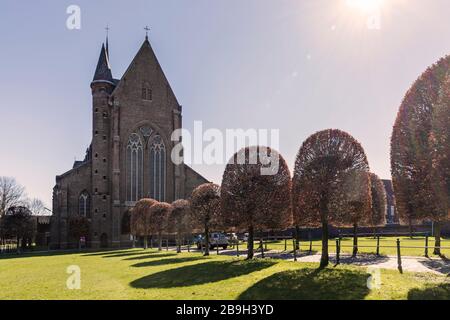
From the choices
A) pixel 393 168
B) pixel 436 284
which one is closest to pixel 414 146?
pixel 393 168

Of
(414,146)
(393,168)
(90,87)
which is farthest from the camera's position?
(90,87)

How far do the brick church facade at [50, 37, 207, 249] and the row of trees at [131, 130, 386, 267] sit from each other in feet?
112

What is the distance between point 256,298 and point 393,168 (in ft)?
32.4

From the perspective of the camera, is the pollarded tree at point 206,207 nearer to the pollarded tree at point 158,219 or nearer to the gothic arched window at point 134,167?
the pollarded tree at point 158,219

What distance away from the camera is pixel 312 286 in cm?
1383

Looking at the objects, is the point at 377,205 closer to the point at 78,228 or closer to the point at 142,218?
the point at 142,218

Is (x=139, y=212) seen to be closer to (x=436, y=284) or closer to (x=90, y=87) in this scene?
(x=90, y=87)

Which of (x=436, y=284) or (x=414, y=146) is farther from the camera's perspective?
(x=414, y=146)

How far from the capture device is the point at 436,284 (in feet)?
44.0

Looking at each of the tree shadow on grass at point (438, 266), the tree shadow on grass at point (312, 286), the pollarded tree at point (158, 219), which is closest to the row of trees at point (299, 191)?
the tree shadow on grass at point (312, 286)

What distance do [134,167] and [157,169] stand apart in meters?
3.99

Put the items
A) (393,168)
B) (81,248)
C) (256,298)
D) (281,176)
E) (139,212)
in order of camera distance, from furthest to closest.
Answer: (81,248) → (139,212) → (281,176) → (393,168) → (256,298)

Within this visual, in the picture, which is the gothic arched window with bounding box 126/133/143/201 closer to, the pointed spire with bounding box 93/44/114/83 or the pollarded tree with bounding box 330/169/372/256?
the pointed spire with bounding box 93/44/114/83

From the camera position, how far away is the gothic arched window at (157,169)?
69.3m
